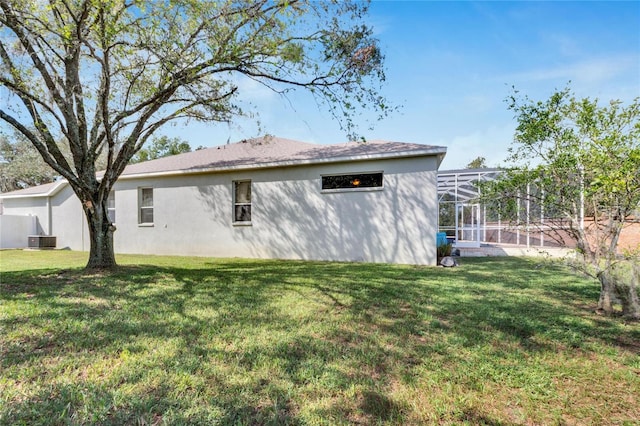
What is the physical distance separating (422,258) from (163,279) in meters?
6.75

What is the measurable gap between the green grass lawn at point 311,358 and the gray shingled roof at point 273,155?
5.05 meters

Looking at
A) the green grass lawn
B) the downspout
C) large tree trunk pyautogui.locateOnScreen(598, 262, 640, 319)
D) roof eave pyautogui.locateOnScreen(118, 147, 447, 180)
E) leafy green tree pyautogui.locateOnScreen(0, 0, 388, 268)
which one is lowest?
the green grass lawn

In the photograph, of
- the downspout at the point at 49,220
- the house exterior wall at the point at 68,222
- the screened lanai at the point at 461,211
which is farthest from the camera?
the screened lanai at the point at 461,211

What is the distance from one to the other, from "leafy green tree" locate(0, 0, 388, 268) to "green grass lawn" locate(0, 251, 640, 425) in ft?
11.8

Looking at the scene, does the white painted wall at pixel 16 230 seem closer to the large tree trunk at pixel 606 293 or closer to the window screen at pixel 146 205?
the window screen at pixel 146 205

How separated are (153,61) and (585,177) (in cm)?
811

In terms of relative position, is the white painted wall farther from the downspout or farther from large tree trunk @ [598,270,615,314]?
large tree trunk @ [598,270,615,314]

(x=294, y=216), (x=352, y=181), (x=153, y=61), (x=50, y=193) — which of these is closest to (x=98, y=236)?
(x=153, y=61)

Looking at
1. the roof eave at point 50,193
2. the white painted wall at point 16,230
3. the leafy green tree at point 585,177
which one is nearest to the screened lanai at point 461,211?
the leafy green tree at point 585,177

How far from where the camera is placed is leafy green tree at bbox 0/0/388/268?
611 centimetres

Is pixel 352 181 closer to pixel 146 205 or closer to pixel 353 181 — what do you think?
pixel 353 181

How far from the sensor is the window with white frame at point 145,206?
13.2m

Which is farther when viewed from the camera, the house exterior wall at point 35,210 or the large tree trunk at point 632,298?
the house exterior wall at point 35,210

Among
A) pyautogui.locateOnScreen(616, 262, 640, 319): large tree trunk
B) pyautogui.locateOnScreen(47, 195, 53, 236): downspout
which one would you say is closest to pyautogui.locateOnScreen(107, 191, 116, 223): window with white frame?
pyautogui.locateOnScreen(47, 195, 53, 236): downspout
